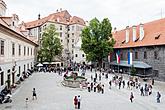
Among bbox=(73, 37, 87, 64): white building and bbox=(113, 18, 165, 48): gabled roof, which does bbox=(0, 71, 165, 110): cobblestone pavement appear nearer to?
bbox=(113, 18, 165, 48): gabled roof

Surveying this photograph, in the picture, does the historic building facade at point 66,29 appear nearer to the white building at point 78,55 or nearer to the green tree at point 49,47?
the white building at point 78,55

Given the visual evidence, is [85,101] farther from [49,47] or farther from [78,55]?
[78,55]

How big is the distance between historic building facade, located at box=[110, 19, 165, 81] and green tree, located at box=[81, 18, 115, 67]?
292cm

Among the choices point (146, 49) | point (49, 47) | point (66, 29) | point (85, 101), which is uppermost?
point (66, 29)

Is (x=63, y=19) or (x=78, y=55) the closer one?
(x=78, y=55)

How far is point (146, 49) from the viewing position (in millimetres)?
44125

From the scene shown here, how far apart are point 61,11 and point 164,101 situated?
7191cm

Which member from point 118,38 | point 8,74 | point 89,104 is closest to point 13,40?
point 8,74

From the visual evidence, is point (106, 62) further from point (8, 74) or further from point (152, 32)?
point (8, 74)

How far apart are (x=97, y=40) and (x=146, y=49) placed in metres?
12.8

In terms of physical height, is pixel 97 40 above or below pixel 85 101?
above

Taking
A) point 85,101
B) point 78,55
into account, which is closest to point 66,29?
point 78,55

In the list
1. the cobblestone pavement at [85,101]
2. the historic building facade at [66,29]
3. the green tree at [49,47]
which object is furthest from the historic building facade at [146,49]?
the historic building facade at [66,29]

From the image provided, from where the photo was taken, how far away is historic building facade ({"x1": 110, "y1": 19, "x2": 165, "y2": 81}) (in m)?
40.3
